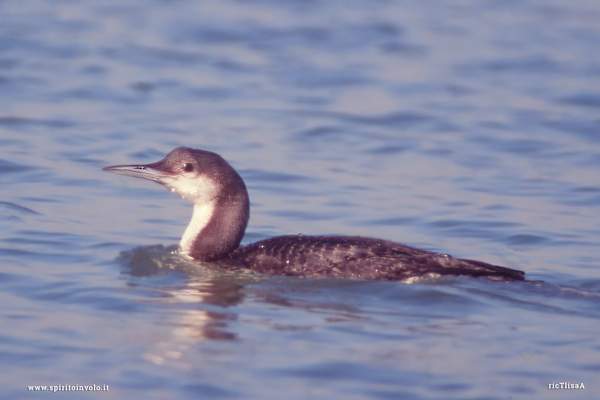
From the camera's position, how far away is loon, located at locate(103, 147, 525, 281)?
228 inches

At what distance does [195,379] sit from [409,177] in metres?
5.12

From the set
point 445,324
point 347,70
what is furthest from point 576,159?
point 445,324

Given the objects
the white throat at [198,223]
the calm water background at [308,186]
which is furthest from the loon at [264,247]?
the calm water background at [308,186]

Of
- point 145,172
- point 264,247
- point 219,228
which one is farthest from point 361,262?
point 145,172

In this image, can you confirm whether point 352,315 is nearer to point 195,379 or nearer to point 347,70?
point 195,379

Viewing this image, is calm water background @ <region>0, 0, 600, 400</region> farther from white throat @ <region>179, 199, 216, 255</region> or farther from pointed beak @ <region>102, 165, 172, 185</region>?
pointed beak @ <region>102, 165, 172, 185</region>

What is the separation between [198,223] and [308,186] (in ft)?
7.95

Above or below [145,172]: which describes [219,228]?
below

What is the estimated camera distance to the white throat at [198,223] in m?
6.28

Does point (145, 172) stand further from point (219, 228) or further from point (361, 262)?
point (361, 262)

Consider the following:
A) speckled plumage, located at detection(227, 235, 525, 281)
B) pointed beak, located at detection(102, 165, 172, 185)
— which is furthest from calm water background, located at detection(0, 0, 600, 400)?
pointed beak, located at detection(102, 165, 172, 185)

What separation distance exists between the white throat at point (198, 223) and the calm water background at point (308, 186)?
0.34m

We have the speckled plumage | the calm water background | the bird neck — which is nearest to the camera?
the calm water background

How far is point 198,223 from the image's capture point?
6.30m
